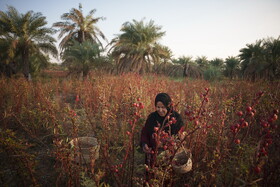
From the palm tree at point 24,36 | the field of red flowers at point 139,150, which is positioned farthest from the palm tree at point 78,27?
the field of red flowers at point 139,150

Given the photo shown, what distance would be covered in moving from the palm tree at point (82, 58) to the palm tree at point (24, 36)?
3350mm

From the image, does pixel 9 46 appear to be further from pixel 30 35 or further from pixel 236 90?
pixel 236 90

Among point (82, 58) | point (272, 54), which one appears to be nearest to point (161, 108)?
point (82, 58)

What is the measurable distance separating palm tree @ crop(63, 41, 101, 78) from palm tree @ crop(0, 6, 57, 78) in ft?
11.0

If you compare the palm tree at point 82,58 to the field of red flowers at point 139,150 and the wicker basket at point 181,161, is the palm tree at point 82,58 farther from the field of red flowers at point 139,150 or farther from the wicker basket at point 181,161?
the wicker basket at point 181,161

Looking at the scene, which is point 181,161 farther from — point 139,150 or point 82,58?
point 82,58

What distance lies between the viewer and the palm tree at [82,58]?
10330 millimetres

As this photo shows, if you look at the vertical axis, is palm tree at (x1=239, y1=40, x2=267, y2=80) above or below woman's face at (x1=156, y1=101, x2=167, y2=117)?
above

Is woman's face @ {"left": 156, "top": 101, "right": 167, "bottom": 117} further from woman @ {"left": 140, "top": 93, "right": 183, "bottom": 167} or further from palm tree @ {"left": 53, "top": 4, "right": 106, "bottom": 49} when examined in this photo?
palm tree @ {"left": 53, "top": 4, "right": 106, "bottom": 49}

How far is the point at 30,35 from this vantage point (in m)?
11.6

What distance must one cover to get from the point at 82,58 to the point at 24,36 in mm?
5427

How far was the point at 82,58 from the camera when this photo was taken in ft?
33.8

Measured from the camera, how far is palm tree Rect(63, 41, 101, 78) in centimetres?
1033

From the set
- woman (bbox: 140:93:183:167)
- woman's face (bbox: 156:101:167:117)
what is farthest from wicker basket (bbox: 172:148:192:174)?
woman's face (bbox: 156:101:167:117)
